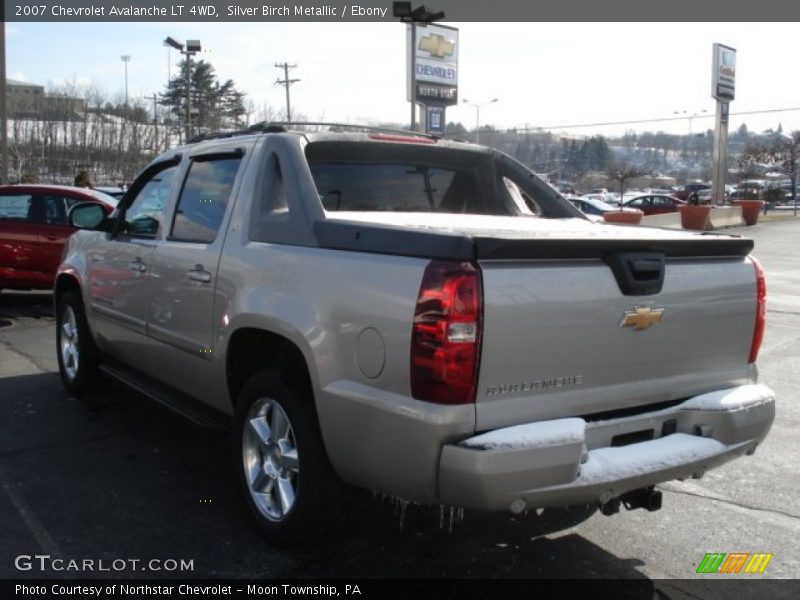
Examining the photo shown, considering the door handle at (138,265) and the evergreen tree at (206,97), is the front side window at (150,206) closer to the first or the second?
the door handle at (138,265)

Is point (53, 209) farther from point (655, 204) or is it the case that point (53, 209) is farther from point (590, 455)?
point (655, 204)

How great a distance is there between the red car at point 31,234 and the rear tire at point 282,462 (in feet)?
25.1

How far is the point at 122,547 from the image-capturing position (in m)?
3.54

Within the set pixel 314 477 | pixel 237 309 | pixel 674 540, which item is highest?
pixel 237 309

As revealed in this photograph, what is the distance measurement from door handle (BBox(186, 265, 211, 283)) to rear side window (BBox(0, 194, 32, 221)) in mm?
7433

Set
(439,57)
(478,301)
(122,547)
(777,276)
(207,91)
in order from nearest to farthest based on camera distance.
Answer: (478,301), (122,547), (777,276), (439,57), (207,91)

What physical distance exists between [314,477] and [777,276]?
14023 mm

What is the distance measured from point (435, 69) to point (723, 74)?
1467 centimetres

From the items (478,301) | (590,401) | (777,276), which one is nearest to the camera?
(478,301)

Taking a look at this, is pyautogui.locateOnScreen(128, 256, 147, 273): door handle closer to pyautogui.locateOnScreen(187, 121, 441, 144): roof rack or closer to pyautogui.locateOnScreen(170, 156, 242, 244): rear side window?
pyautogui.locateOnScreen(170, 156, 242, 244): rear side window

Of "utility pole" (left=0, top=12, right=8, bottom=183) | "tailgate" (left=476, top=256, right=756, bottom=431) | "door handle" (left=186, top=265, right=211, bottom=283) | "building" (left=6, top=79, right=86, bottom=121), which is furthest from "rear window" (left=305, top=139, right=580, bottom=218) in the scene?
"building" (left=6, top=79, right=86, bottom=121)

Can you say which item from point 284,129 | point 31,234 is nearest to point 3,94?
point 31,234

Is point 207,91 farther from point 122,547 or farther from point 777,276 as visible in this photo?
point 122,547

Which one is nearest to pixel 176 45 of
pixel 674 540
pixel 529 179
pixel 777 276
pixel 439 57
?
pixel 439 57
